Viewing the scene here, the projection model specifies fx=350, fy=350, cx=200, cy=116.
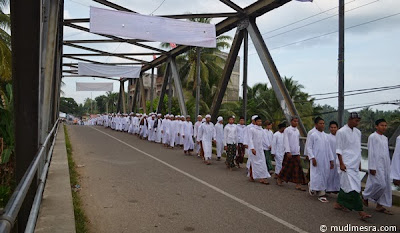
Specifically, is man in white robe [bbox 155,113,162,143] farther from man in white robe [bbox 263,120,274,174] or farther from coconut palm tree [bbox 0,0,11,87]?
man in white robe [bbox 263,120,274,174]

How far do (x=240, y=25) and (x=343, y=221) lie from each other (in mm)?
9378

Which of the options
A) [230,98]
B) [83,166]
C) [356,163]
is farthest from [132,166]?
[230,98]

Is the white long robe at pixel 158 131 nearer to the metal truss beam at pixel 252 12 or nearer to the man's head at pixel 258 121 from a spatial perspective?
the metal truss beam at pixel 252 12

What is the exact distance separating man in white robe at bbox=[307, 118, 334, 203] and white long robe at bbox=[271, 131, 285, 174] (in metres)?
1.86

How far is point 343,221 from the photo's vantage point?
16.6ft

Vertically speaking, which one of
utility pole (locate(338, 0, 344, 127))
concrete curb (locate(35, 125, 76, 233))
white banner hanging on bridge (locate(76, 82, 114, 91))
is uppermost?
white banner hanging on bridge (locate(76, 82, 114, 91))

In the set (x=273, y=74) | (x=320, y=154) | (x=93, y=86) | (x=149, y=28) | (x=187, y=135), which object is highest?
(x=149, y=28)

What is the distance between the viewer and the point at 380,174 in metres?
5.59

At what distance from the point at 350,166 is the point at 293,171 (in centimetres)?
214

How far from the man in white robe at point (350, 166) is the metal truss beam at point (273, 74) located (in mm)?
4359

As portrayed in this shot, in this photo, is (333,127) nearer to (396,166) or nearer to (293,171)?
(293,171)

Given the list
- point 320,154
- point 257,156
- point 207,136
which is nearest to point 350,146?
point 320,154

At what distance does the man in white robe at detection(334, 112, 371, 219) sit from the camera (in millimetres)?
5293
